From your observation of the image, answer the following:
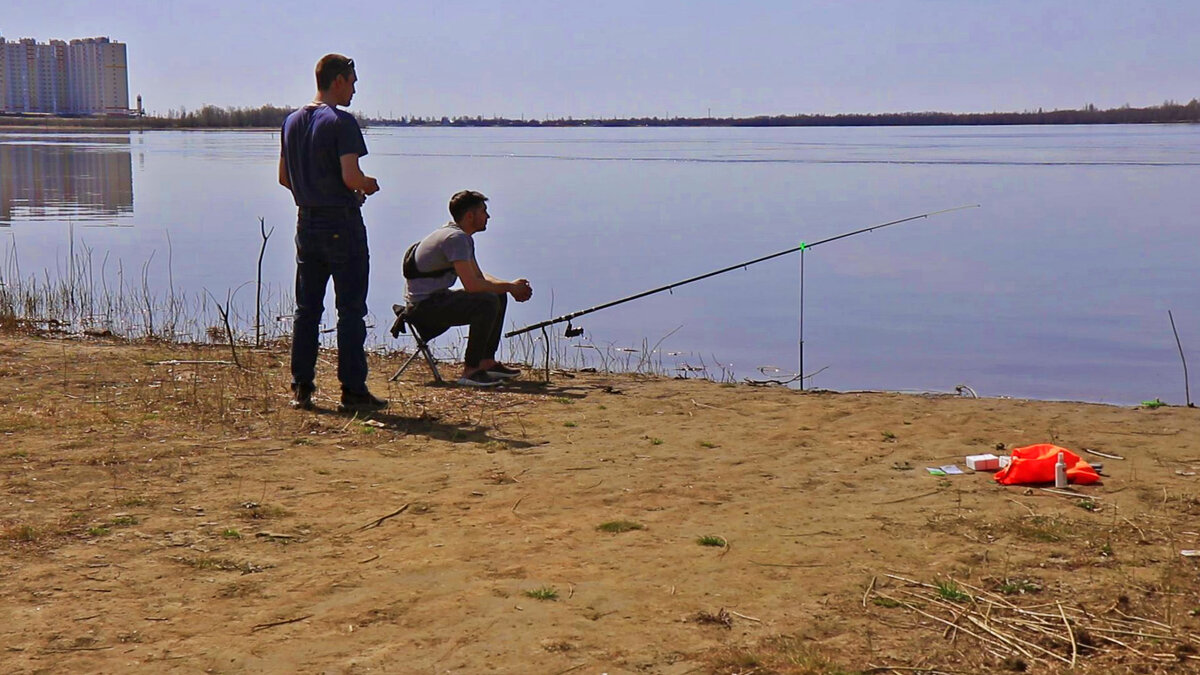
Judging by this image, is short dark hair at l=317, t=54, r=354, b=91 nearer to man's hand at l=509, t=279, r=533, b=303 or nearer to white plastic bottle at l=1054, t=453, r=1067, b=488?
man's hand at l=509, t=279, r=533, b=303

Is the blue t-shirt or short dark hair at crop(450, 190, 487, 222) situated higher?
the blue t-shirt

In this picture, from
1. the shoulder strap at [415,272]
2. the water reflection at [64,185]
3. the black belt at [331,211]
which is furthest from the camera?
the water reflection at [64,185]

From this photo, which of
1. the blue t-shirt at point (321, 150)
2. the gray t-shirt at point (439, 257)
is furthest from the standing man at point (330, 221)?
the gray t-shirt at point (439, 257)

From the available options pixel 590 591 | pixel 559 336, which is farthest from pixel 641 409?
pixel 559 336

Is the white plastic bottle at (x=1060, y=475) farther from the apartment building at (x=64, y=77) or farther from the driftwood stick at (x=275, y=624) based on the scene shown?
the apartment building at (x=64, y=77)

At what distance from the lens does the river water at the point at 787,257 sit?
9641mm

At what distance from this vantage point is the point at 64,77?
118938mm

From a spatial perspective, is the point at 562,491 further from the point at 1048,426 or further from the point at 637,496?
the point at 1048,426

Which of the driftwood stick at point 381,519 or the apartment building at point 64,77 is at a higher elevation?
the apartment building at point 64,77

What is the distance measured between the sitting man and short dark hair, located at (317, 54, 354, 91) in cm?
126

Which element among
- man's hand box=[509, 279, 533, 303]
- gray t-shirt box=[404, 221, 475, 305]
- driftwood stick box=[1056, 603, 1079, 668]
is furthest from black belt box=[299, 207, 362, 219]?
driftwood stick box=[1056, 603, 1079, 668]

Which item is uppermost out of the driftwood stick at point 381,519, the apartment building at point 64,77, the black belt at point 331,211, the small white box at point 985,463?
the apartment building at point 64,77

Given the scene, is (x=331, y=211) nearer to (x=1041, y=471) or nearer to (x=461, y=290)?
(x=461, y=290)

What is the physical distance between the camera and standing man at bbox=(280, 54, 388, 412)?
5.67m
